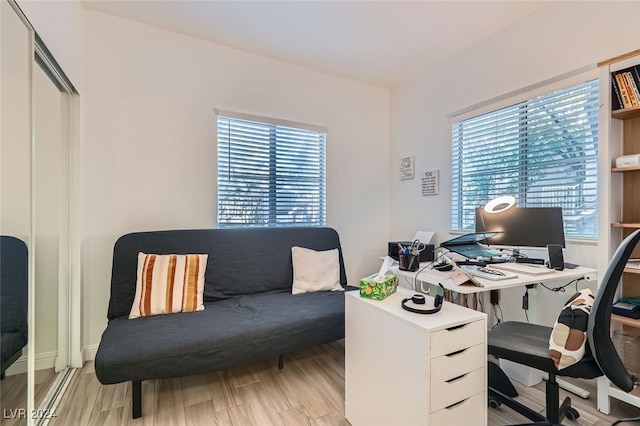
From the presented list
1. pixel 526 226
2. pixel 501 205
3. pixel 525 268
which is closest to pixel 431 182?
pixel 501 205

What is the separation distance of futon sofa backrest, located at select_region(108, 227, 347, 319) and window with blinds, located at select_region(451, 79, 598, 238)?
1467 mm

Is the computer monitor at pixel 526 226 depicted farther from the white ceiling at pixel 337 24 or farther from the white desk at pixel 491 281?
the white ceiling at pixel 337 24

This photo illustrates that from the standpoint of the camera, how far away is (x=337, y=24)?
232 cm

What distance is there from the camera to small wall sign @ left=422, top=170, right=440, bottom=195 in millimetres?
2916

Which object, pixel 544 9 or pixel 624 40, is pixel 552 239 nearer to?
pixel 624 40

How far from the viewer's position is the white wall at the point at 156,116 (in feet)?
7.25

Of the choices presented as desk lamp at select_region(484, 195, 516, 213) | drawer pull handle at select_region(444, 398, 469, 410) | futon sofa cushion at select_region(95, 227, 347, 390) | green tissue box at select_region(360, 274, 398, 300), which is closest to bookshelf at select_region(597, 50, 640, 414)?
desk lamp at select_region(484, 195, 516, 213)

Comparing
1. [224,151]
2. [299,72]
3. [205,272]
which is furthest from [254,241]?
[299,72]

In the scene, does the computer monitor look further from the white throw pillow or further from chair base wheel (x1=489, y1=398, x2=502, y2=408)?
the white throw pillow

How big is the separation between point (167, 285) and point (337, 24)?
2.31 meters

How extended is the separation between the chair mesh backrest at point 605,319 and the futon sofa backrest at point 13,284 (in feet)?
7.49

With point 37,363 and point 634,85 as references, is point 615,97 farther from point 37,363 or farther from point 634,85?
point 37,363

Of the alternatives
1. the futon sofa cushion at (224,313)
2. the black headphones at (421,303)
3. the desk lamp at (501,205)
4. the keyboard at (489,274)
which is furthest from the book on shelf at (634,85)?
the futon sofa cushion at (224,313)

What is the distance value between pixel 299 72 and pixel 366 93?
84 cm
